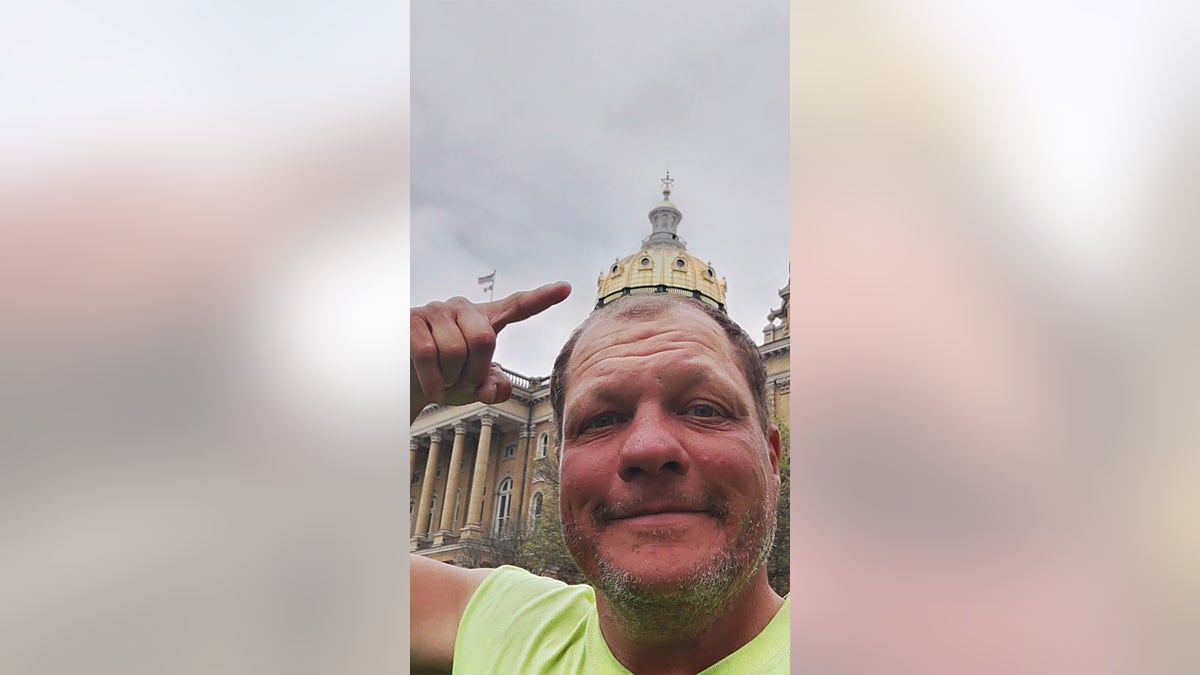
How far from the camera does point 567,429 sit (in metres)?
2.79

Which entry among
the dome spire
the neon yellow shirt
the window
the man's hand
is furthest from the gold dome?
the neon yellow shirt

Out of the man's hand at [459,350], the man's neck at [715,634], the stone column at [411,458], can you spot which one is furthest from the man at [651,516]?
the stone column at [411,458]

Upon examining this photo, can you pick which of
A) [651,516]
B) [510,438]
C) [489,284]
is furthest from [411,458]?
[651,516]

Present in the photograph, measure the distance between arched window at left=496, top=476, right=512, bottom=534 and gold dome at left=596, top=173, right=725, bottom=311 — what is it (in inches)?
22.7

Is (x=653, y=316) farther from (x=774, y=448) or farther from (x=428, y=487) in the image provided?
(x=428, y=487)

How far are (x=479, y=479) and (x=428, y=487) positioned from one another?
0.18 m

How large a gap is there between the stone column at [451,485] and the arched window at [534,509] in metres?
0.26

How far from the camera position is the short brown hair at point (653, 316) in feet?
8.67
